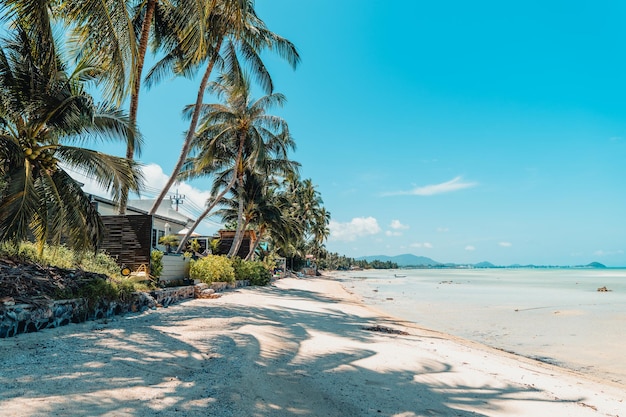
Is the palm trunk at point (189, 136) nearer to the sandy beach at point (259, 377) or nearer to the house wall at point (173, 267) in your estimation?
the house wall at point (173, 267)

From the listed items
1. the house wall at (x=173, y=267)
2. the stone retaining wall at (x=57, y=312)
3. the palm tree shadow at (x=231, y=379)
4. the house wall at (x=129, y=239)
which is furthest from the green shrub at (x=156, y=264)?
the palm tree shadow at (x=231, y=379)

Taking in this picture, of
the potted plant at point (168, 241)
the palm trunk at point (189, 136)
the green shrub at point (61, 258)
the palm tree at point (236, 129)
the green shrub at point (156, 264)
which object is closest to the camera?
the green shrub at point (61, 258)

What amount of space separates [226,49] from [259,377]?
1231 cm

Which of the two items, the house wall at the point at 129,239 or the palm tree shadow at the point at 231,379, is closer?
the palm tree shadow at the point at 231,379

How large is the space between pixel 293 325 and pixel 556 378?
16.8 feet

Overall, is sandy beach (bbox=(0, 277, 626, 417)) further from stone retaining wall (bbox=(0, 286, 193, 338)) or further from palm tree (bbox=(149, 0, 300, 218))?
palm tree (bbox=(149, 0, 300, 218))

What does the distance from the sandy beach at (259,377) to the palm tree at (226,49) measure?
657 cm

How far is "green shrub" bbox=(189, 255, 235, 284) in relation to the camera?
15428 millimetres

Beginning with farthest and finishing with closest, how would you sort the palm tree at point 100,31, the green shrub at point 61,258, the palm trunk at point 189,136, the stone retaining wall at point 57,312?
the palm trunk at point 189,136 < the green shrub at point 61,258 < the palm tree at point 100,31 < the stone retaining wall at point 57,312

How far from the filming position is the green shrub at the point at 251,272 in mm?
20364

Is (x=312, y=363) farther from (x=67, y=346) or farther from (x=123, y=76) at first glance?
(x=123, y=76)

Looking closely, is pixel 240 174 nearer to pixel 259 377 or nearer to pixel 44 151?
pixel 44 151

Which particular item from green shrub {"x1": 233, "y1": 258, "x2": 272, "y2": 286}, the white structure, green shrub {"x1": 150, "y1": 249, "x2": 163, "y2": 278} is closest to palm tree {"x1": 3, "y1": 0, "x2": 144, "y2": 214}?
green shrub {"x1": 150, "y1": 249, "x2": 163, "y2": 278}

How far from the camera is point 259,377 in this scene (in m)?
4.48
